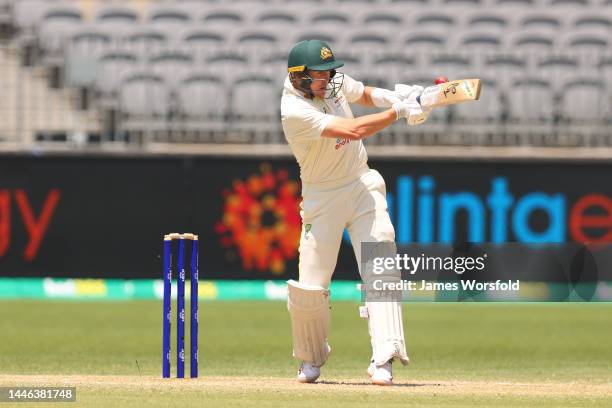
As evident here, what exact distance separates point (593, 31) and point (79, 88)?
6061 millimetres

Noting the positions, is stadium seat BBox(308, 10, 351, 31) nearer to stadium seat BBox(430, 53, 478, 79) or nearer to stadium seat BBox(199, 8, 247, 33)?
stadium seat BBox(199, 8, 247, 33)

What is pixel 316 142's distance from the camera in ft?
23.9

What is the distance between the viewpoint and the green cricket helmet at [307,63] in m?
7.20

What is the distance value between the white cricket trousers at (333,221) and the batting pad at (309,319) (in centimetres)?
6

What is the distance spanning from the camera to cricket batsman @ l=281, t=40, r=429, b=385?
7.19 metres

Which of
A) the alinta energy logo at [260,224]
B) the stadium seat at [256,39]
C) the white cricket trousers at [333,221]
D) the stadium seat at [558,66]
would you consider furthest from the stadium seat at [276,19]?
the white cricket trousers at [333,221]

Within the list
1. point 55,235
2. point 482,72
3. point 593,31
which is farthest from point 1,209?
point 593,31

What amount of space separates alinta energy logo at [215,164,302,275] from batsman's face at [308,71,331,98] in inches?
276

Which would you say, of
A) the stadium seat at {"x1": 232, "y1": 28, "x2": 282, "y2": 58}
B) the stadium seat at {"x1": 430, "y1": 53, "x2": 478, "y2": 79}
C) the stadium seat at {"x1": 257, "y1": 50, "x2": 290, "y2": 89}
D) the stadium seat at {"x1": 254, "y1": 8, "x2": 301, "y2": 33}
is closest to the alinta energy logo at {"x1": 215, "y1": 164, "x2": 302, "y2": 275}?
the stadium seat at {"x1": 257, "y1": 50, "x2": 290, "y2": 89}

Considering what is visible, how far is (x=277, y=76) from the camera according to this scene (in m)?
15.3

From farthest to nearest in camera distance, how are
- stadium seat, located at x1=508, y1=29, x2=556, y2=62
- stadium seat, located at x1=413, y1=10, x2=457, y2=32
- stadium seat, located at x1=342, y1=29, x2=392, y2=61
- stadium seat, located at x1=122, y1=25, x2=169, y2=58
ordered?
stadium seat, located at x1=413, y1=10, x2=457, y2=32 → stadium seat, located at x1=508, y1=29, x2=556, y2=62 → stadium seat, located at x1=342, y1=29, x2=392, y2=61 → stadium seat, located at x1=122, y1=25, x2=169, y2=58

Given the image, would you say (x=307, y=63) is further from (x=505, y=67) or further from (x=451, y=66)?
(x=505, y=67)

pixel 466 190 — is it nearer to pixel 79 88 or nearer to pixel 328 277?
pixel 79 88

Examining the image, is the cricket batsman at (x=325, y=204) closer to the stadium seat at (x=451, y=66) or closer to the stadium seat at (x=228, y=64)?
the stadium seat at (x=451, y=66)
